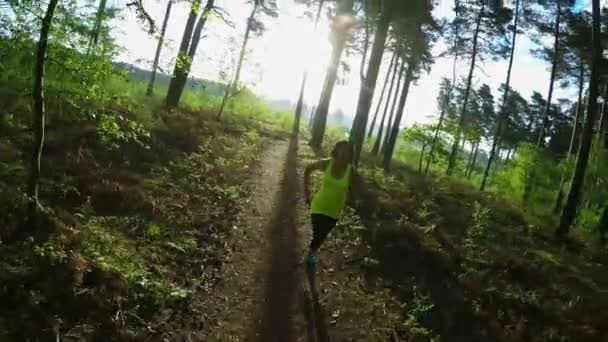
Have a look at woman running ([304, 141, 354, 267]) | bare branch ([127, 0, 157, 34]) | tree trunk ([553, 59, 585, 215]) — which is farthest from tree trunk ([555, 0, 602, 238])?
bare branch ([127, 0, 157, 34])

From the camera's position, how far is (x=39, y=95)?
5828 mm

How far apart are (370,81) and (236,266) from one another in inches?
404

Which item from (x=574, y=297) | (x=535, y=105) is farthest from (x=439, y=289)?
(x=535, y=105)

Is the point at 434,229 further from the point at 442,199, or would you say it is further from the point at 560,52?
the point at 560,52

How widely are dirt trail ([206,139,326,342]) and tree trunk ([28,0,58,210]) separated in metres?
2.88

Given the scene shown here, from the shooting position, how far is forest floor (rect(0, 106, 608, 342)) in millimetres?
5574

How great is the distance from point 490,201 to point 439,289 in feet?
49.4

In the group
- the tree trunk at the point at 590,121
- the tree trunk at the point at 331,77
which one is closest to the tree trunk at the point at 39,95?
the tree trunk at the point at 590,121

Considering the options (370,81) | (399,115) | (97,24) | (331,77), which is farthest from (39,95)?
(399,115)

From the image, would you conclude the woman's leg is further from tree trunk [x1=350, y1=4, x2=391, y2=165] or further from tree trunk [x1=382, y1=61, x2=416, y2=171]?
tree trunk [x1=382, y1=61, x2=416, y2=171]

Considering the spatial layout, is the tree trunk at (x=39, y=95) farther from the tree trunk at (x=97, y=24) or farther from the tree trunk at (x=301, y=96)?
the tree trunk at (x=301, y=96)

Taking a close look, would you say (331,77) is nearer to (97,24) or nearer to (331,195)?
(97,24)

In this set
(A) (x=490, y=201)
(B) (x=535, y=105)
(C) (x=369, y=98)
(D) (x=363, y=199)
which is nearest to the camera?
(D) (x=363, y=199)

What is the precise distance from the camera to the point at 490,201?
21938mm
